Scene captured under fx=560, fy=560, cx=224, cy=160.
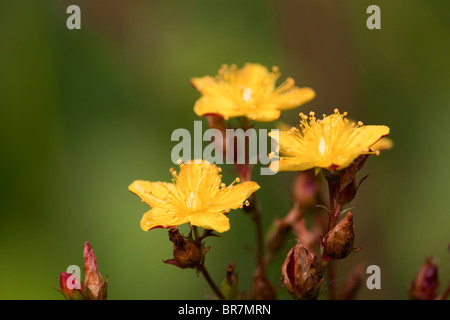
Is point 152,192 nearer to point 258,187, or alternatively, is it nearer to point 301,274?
point 258,187

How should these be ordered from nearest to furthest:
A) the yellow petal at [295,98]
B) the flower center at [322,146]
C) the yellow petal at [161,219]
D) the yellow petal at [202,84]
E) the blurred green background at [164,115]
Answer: the yellow petal at [161,219] → the flower center at [322,146] → the yellow petal at [295,98] → the yellow petal at [202,84] → the blurred green background at [164,115]

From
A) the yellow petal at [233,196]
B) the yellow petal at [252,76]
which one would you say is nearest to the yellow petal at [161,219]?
the yellow petal at [233,196]

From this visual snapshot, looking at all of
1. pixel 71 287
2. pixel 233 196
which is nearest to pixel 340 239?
pixel 233 196

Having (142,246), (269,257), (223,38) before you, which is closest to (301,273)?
(269,257)

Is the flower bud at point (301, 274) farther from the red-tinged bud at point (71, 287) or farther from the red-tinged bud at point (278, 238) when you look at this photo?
A: the red-tinged bud at point (71, 287)

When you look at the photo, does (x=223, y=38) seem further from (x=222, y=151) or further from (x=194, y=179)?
(x=194, y=179)

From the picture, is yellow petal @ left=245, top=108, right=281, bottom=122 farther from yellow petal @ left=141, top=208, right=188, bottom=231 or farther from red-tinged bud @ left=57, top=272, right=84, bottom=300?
red-tinged bud @ left=57, top=272, right=84, bottom=300
